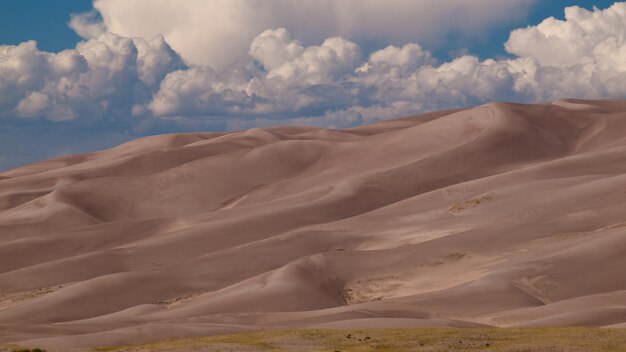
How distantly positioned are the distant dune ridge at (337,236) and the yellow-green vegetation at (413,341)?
3354 millimetres

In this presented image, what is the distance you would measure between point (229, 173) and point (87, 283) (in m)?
46.2

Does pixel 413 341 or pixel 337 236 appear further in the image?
pixel 337 236

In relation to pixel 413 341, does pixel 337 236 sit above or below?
above

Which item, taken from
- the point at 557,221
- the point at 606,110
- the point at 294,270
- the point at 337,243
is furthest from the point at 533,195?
the point at 606,110

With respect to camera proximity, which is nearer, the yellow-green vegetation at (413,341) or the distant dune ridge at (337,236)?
the yellow-green vegetation at (413,341)

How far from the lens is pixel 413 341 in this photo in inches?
1070

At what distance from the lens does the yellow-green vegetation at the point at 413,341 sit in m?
25.8

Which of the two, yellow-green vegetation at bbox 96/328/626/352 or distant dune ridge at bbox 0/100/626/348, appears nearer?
yellow-green vegetation at bbox 96/328/626/352

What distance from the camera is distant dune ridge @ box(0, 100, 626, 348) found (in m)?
39.9

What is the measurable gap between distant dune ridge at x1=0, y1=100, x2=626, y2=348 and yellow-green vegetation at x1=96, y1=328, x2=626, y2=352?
335 cm

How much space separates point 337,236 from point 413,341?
34.5 metres

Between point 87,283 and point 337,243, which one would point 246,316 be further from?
point 337,243

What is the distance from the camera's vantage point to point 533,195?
61656 millimetres

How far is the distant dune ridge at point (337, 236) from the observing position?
39906 millimetres
